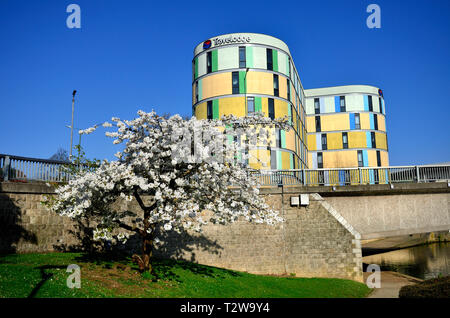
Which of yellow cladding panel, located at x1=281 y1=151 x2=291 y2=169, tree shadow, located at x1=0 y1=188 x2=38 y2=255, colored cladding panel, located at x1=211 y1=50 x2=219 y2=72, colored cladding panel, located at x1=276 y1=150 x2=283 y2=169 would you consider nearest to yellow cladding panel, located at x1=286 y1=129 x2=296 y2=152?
yellow cladding panel, located at x1=281 y1=151 x2=291 y2=169

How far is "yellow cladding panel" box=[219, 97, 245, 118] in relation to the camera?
45025 millimetres

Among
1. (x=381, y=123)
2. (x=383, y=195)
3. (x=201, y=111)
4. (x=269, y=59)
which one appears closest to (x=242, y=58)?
(x=269, y=59)

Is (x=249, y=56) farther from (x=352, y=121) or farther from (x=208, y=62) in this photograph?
(x=352, y=121)

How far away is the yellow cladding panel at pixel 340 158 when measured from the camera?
6788cm

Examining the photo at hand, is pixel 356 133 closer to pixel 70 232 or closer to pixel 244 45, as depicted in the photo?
pixel 244 45

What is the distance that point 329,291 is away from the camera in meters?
18.2

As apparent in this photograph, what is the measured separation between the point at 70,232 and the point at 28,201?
8.86 ft

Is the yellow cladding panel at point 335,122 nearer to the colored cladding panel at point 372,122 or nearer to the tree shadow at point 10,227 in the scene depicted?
the colored cladding panel at point 372,122

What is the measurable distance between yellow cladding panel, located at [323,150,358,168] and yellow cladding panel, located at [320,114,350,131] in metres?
4.52

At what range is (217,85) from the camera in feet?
152

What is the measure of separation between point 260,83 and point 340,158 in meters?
29.5

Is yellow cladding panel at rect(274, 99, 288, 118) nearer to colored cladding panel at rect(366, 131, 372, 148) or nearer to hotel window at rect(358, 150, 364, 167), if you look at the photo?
hotel window at rect(358, 150, 364, 167)
